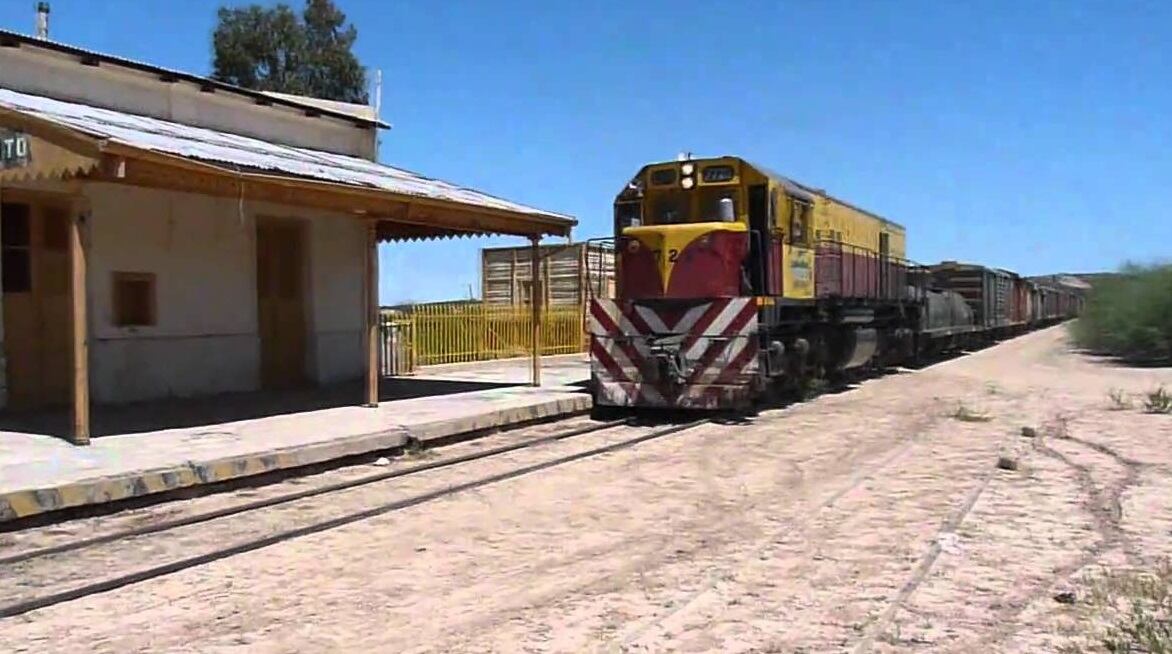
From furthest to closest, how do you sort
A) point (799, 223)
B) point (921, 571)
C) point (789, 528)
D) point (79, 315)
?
point (799, 223)
point (79, 315)
point (789, 528)
point (921, 571)

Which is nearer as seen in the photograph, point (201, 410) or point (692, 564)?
point (692, 564)

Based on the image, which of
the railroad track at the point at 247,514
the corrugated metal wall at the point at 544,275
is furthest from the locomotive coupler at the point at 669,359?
the corrugated metal wall at the point at 544,275

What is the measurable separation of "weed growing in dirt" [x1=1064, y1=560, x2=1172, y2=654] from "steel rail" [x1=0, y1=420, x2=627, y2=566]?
5.95 metres

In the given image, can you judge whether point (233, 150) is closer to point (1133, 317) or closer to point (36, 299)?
point (36, 299)

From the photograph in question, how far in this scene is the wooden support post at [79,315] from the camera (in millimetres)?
9570

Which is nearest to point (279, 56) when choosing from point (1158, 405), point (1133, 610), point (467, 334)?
point (467, 334)

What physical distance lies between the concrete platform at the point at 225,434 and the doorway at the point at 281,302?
2.47ft

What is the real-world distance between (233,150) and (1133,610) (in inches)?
426

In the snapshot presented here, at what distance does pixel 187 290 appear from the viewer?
558 inches

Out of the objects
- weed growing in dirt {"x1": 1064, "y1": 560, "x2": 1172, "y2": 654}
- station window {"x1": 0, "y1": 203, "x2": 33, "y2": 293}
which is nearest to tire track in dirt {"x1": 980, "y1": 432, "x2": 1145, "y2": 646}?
weed growing in dirt {"x1": 1064, "y1": 560, "x2": 1172, "y2": 654}

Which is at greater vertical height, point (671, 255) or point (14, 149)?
point (14, 149)

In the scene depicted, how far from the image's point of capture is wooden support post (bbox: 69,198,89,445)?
9.57m

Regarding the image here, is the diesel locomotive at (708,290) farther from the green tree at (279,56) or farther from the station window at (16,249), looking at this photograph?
the green tree at (279,56)

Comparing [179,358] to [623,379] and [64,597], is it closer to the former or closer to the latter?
[623,379]
